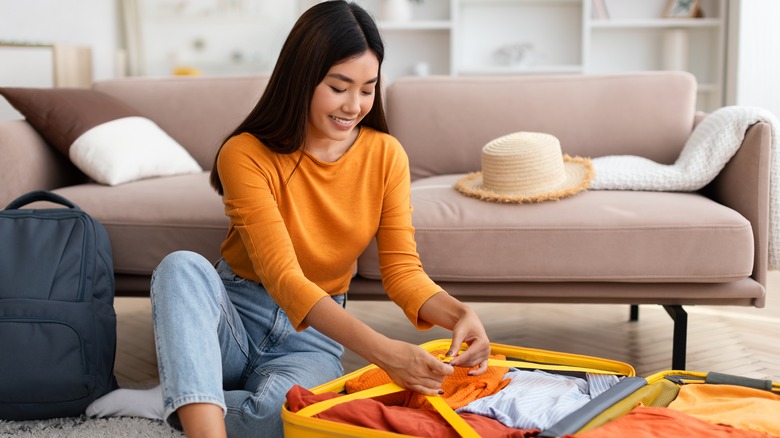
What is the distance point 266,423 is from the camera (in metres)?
1.37

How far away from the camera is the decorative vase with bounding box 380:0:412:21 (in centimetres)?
461

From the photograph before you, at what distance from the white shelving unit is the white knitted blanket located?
2444 mm

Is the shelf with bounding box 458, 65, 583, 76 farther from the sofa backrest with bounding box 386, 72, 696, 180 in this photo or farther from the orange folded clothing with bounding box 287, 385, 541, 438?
the orange folded clothing with bounding box 287, 385, 541, 438

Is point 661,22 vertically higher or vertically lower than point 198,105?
higher

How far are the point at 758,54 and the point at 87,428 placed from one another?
12.3 ft

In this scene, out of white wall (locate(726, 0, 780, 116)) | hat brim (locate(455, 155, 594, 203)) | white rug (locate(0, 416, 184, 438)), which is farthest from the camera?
white wall (locate(726, 0, 780, 116))

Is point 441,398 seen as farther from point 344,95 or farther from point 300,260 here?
point 344,95

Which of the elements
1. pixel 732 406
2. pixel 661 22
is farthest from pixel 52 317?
pixel 661 22

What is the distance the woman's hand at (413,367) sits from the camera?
1.21 metres

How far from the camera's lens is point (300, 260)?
1.54 m

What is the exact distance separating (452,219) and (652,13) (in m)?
3.27

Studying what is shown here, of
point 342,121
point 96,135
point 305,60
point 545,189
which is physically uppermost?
point 305,60

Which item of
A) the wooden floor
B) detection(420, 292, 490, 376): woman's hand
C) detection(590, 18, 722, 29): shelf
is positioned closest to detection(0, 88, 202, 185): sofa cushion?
the wooden floor

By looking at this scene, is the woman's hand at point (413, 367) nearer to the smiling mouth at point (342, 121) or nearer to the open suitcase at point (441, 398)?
the open suitcase at point (441, 398)
